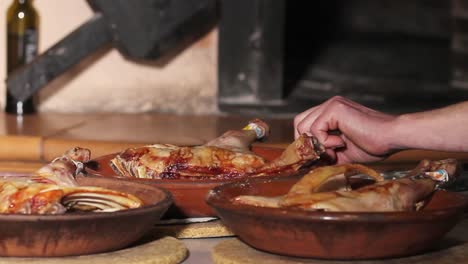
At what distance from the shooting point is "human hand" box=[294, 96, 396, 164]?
1268 millimetres

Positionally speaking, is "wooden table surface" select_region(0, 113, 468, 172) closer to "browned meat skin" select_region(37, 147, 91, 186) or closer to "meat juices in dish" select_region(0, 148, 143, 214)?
"browned meat skin" select_region(37, 147, 91, 186)

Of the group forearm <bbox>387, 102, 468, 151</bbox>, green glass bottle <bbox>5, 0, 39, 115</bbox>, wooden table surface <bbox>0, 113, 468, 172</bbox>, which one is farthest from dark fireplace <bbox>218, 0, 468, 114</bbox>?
forearm <bbox>387, 102, 468, 151</bbox>

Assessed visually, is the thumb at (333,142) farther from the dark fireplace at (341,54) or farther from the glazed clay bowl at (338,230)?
the dark fireplace at (341,54)

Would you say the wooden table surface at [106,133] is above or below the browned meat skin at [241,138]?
below

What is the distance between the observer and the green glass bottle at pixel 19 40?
2857 mm

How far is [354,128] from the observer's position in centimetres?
128

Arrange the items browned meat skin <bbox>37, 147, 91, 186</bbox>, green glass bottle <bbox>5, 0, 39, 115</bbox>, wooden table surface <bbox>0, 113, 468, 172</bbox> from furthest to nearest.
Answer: green glass bottle <bbox>5, 0, 39, 115</bbox>
wooden table surface <bbox>0, 113, 468, 172</bbox>
browned meat skin <bbox>37, 147, 91, 186</bbox>

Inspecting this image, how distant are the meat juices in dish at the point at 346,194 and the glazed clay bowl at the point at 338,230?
0.09ft

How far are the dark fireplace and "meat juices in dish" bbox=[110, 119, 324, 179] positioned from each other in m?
1.83

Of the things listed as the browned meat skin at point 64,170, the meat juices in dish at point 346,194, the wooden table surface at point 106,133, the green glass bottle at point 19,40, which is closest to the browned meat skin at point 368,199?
the meat juices in dish at point 346,194

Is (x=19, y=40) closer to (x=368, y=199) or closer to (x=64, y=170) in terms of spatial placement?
(x=64, y=170)

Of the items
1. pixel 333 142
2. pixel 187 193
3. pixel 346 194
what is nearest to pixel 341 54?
pixel 333 142

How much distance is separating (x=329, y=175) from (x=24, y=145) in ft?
4.49

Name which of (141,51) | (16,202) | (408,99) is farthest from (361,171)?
(408,99)
